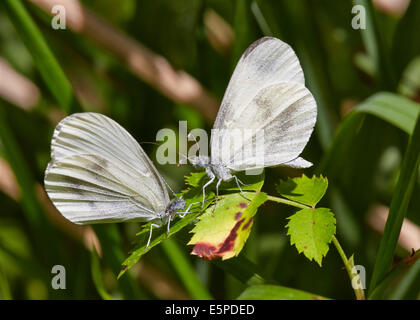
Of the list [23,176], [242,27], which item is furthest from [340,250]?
[23,176]

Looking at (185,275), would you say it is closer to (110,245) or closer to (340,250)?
(110,245)

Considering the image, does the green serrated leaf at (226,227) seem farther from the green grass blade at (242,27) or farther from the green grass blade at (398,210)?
the green grass blade at (242,27)

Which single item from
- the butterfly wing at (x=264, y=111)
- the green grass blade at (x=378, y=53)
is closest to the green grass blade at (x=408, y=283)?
the butterfly wing at (x=264, y=111)

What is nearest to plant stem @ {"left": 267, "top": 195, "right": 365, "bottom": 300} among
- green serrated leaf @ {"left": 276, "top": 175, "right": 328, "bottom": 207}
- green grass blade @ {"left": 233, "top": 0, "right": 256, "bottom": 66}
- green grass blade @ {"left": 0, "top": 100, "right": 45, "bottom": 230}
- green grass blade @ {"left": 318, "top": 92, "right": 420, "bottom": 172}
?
green serrated leaf @ {"left": 276, "top": 175, "right": 328, "bottom": 207}

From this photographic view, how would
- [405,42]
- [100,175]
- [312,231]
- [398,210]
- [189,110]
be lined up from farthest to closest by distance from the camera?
[189,110], [405,42], [100,175], [398,210], [312,231]

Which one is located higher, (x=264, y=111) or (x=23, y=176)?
(x=264, y=111)

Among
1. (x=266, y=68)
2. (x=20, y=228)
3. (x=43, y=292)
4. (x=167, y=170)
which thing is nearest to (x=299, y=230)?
(x=266, y=68)
